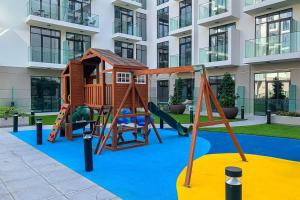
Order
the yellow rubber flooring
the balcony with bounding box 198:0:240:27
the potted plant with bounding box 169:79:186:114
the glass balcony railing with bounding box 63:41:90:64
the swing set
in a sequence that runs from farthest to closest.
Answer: the glass balcony railing with bounding box 63:41:90:64, the potted plant with bounding box 169:79:186:114, the balcony with bounding box 198:0:240:27, the swing set, the yellow rubber flooring

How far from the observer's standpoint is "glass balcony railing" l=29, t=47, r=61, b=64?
21.8 m

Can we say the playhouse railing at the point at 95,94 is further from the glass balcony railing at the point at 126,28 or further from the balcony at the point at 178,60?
the glass balcony railing at the point at 126,28

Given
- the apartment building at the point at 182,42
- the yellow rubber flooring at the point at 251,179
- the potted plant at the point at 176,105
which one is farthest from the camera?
the potted plant at the point at 176,105

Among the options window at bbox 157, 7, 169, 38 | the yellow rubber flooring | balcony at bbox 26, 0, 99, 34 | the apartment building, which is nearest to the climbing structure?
the yellow rubber flooring

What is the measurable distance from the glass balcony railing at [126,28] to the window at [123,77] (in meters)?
19.3

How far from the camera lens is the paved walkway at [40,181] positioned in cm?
480

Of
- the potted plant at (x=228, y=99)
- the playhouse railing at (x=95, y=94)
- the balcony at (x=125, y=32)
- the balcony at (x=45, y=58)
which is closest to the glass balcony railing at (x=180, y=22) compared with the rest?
the balcony at (x=125, y=32)

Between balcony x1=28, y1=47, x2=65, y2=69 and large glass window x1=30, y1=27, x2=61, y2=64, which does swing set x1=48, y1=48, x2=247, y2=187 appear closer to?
balcony x1=28, y1=47, x2=65, y2=69

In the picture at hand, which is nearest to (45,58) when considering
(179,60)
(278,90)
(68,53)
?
(68,53)

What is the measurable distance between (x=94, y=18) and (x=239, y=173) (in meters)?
25.1

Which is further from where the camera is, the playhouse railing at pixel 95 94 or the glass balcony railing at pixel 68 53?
the glass balcony railing at pixel 68 53

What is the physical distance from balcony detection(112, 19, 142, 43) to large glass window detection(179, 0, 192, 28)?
508 cm

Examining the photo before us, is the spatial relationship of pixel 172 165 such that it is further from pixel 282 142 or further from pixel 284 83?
pixel 284 83

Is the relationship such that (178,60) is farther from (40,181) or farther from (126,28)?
(40,181)
